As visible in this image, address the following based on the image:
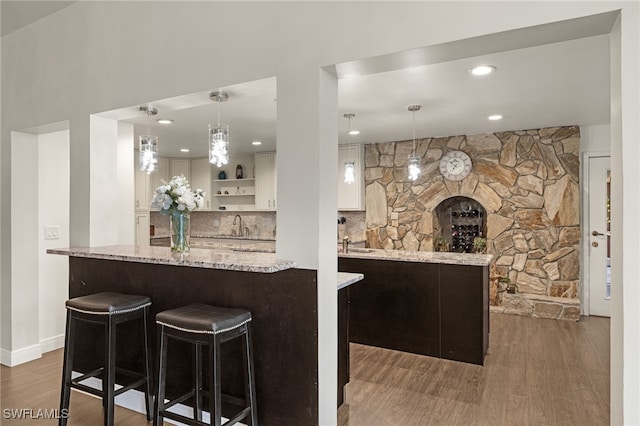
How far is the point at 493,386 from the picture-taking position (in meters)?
3.16

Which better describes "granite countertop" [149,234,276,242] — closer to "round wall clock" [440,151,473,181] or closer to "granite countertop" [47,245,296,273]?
"round wall clock" [440,151,473,181]

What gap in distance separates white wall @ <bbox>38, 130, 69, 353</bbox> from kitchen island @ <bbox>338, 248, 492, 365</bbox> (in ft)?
9.17

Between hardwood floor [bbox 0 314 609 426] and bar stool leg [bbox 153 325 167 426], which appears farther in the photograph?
hardwood floor [bbox 0 314 609 426]

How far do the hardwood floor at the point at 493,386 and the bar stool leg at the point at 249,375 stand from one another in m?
0.71

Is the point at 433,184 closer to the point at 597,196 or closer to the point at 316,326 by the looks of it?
the point at 597,196

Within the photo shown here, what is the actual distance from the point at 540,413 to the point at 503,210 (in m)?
3.37

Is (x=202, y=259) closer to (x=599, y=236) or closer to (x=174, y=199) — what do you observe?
(x=174, y=199)

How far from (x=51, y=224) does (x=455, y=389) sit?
12.8 ft

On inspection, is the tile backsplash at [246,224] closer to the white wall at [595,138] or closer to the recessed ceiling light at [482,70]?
the white wall at [595,138]

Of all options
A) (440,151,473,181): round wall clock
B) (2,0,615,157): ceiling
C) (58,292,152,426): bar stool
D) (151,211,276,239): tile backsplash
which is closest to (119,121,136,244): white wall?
(2,0,615,157): ceiling

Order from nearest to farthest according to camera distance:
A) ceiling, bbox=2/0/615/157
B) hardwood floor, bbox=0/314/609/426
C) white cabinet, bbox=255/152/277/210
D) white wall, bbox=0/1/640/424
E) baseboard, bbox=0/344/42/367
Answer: white wall, bbox=0/1/640/424, ceiling, bbox=2/0/615/157, hardwood floor, bbox=0/314/609/426, baseboard, bbox=0/344/42/367, white cabinet, bbox=255/152/277/210

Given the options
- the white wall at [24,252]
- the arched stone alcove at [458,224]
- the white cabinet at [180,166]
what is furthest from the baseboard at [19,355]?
the arched stone alcove at [458,224]

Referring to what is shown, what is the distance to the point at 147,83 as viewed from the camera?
2678 mm

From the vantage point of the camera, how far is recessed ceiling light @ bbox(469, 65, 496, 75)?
10.1ft
